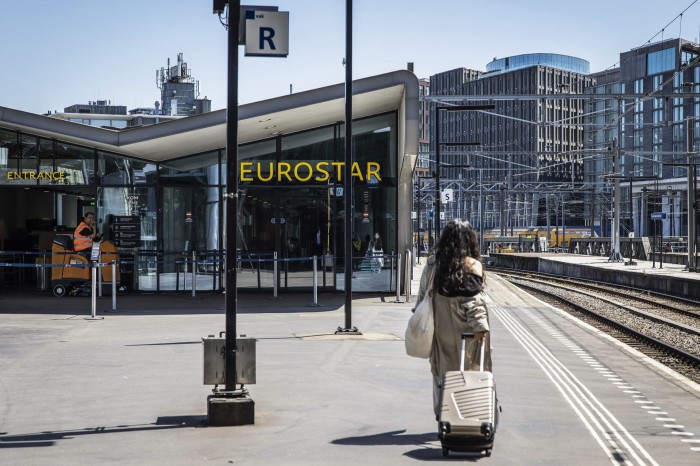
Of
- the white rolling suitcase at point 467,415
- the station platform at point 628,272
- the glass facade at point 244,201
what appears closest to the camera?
the white rolling suitcase at point 467,415

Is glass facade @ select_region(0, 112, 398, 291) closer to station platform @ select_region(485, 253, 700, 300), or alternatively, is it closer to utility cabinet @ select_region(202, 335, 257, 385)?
station platform @ select_region(485, 253, 700, 300)

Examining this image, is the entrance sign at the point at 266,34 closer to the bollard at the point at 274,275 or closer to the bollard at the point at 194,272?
the bollard at the point at 274,275

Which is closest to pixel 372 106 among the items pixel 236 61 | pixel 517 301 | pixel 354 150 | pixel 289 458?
pixel 354 150

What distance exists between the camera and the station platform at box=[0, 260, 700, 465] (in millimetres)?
7078

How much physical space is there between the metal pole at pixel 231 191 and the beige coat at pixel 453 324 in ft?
5.58

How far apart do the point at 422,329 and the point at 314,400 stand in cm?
227

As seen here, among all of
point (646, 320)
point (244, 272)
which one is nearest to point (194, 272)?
point (244, 272)

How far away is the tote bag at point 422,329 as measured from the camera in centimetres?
714

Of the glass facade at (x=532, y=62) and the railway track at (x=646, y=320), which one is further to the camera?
the glass facade at (x=532, y=62)

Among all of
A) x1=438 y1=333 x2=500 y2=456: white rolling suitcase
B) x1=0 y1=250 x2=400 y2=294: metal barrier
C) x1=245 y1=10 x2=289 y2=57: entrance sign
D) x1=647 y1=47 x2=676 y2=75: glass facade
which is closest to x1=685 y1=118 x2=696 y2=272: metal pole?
x1=0 y1=250 x2=400 y2=294: metal barrier

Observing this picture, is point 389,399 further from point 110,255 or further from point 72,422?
point 110,255

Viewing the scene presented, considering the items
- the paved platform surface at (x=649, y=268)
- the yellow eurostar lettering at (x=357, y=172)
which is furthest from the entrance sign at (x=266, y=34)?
the paved platform surface at (x=649, y=268)

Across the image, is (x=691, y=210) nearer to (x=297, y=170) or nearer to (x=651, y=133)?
(x=297, y=170)

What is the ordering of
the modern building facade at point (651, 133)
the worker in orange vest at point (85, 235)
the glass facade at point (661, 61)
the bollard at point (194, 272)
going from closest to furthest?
the worker in orange vest at point (85, 235) < the bollard at point (194, 272) < the modern building facade at point (651, 133) < the glass facade at point (661, 61)
